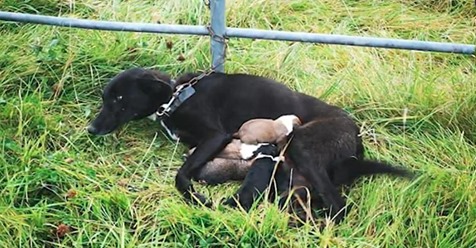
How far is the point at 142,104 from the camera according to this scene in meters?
4.34

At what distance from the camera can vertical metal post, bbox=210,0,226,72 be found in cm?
452

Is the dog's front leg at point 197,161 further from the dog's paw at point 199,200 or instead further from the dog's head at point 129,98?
the dog's head at point 129,98

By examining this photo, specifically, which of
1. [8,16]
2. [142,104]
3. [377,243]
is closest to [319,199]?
[377,243]

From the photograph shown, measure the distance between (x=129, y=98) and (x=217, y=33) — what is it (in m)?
0.60

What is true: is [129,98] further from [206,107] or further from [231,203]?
[231,203]

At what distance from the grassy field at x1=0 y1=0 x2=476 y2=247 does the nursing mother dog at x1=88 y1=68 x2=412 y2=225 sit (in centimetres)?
13

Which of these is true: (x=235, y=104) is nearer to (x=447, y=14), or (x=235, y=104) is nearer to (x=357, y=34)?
(x=357, y=34)

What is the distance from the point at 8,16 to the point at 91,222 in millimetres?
1589

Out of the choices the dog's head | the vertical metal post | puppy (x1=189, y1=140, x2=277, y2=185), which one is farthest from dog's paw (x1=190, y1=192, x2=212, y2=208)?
the vertical metal post

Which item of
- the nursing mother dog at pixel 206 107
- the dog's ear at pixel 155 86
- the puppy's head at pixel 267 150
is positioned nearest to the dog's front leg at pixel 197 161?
the nursing mother dog at pixel 206 107

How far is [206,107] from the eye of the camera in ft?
14.2

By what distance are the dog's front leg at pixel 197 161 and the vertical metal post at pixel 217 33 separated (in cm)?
58

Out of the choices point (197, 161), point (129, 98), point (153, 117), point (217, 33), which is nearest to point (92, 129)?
point (129, 98)

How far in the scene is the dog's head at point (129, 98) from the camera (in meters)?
4.28
